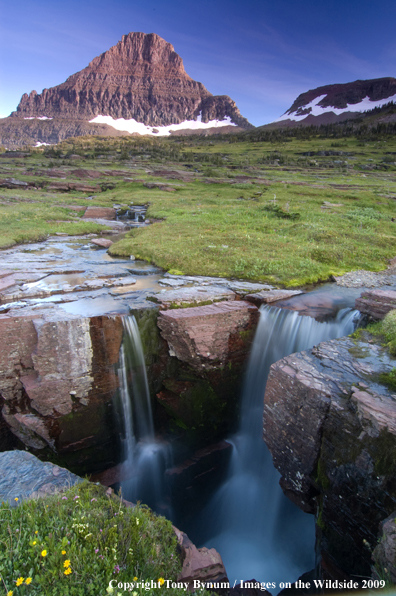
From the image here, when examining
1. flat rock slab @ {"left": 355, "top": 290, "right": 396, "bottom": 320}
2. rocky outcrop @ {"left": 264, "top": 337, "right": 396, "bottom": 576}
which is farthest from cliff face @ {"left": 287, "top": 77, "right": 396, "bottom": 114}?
rocky outcrop @ {"left": 264, "top": 337, "right": 396, "bottom": 576}

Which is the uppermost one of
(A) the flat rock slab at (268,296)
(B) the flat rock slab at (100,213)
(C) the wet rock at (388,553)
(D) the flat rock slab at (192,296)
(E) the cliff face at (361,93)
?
(E) the cliff face at (361,93)

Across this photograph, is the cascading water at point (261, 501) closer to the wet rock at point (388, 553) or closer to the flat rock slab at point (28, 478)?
the wet rock at point (388, 553)

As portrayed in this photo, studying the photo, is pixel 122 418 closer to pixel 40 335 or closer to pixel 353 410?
pixel 40 335

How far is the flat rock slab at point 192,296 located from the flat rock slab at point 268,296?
1.94 ft

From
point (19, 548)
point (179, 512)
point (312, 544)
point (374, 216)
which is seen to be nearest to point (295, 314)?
point (312, 544)

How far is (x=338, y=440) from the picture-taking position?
4.98 metres

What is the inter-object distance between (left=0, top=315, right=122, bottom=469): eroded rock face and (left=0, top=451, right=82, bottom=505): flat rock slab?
2171mm

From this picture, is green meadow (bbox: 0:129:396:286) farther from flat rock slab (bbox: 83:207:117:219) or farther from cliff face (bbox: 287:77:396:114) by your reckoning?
cliff face (bbox: 287:77:396:114)

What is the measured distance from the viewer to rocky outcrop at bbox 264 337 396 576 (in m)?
4.47

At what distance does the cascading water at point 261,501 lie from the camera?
6.73 meters

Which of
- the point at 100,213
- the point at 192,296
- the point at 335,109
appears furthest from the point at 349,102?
the point at 192,296

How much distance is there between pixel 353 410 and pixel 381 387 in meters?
0.75

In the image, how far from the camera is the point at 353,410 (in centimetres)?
486

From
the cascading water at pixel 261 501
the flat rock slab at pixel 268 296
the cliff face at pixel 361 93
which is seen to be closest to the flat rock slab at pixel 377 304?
the cascading water at pixel 261 501
